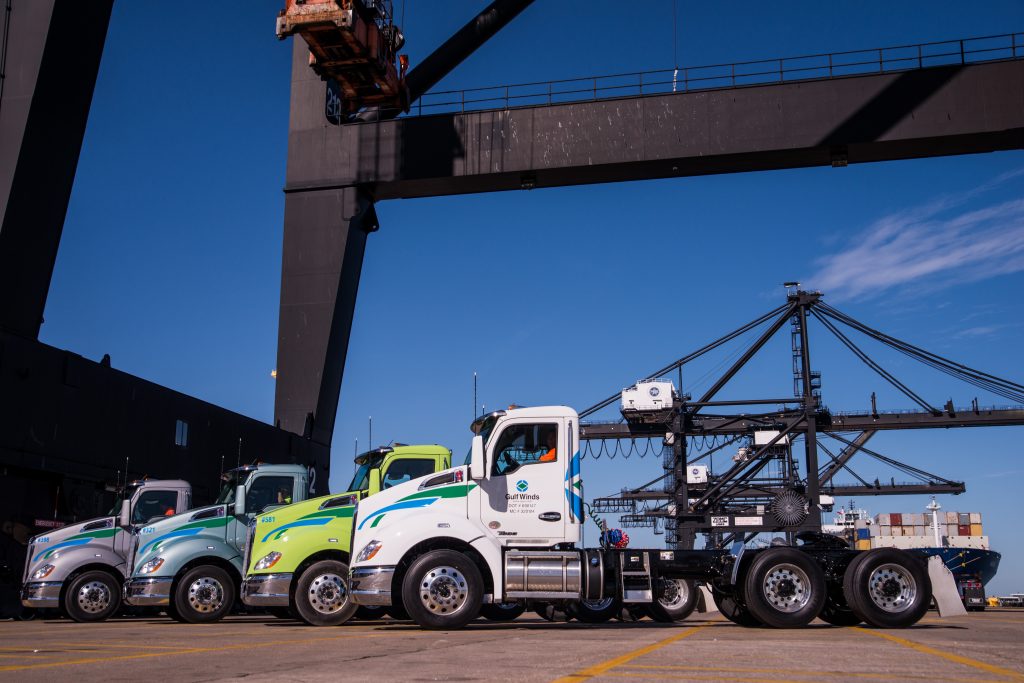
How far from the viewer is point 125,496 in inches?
676

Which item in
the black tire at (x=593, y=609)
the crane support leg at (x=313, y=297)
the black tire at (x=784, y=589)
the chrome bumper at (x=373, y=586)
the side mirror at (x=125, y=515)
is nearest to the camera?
the chrome bumper at (x=373, y=586)

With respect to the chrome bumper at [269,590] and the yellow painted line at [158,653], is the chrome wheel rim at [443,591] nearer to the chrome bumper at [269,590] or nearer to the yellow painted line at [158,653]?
the yellow painted line at [158,653]

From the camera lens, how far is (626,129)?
25391mm

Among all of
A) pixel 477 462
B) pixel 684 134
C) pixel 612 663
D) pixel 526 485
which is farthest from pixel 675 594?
pixel 684 134

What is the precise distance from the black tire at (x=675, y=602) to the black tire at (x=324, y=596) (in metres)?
4.81

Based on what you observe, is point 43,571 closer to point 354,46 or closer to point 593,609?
point 593,609

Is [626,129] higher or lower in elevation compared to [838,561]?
higher

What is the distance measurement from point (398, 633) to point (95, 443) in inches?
468

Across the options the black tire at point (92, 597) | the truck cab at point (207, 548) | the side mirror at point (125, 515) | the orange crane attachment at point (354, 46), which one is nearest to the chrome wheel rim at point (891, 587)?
the truck cab at point (207, 548)

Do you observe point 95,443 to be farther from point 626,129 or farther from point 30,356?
point 626,129

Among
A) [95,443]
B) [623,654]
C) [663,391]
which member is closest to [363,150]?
[95,443]

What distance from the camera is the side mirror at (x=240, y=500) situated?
623 inches

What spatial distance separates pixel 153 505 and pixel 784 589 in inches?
427

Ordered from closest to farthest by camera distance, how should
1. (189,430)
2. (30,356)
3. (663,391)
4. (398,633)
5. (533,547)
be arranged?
(398,633)
(533,547)
(30,356)
(189,430)
(663,391)
